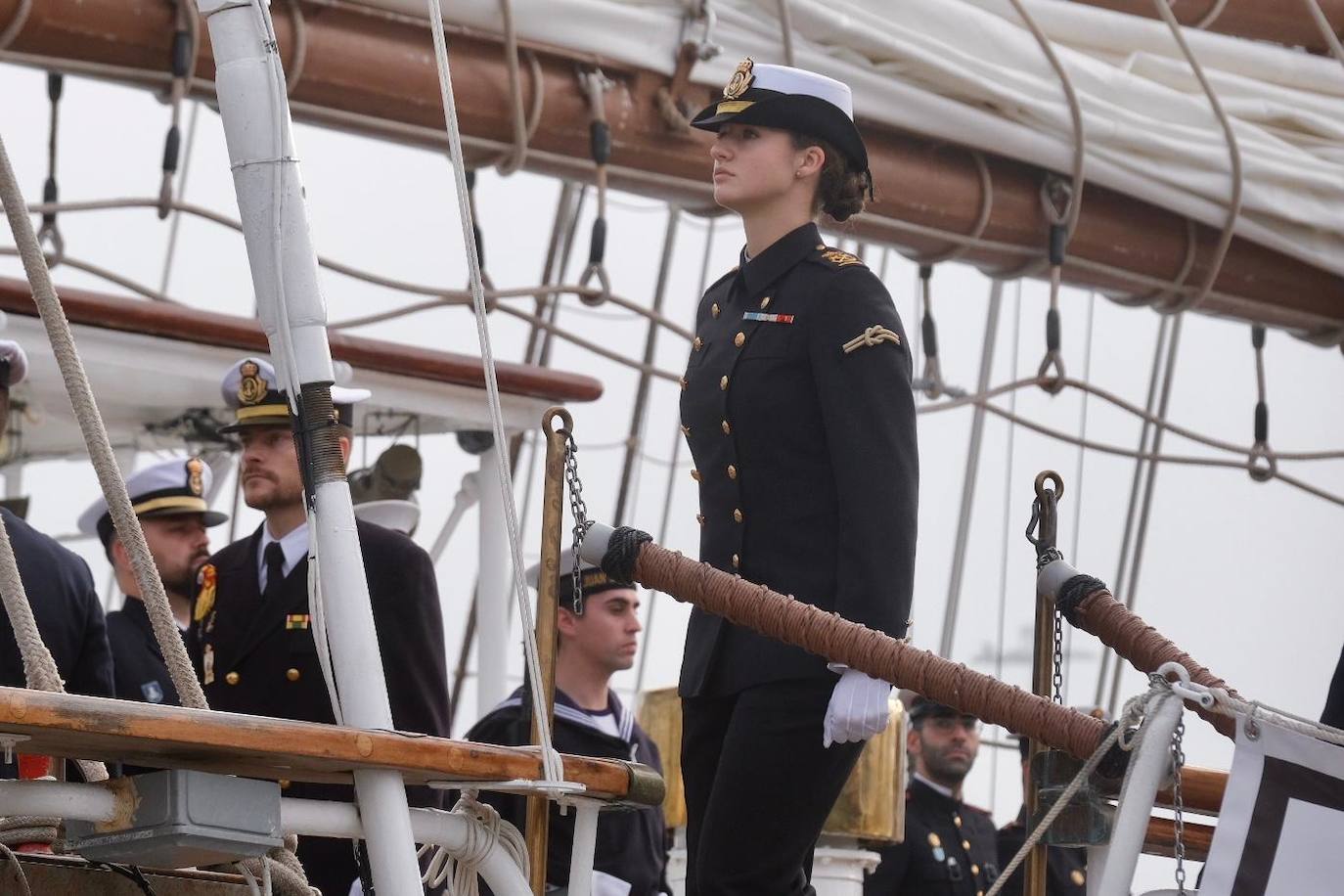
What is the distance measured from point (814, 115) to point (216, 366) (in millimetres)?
2372

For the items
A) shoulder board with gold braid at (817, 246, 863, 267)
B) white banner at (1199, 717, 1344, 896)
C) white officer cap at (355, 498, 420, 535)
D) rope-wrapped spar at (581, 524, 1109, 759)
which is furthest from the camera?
white officer cap at (355, 498, 420, 535)

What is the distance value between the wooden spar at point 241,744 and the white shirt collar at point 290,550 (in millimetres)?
1564

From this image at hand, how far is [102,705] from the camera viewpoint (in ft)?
5.53

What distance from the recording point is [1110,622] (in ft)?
8.01

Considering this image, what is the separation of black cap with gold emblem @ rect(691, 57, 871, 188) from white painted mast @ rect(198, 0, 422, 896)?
0.73m

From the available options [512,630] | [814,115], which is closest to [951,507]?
[512,630]

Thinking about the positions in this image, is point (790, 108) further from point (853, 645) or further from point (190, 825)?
point (190, 825)

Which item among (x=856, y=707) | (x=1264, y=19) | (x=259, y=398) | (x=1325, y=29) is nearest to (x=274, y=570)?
(x=259, y=398)

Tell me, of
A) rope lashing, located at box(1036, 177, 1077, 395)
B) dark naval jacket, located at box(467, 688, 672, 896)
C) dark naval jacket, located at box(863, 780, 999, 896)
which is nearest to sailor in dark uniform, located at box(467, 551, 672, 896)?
dark naval jacket, located at box(467, 688, 672, 896)

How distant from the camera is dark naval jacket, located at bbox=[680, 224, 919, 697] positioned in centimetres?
253

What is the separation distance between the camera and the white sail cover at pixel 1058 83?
4824 millimetres

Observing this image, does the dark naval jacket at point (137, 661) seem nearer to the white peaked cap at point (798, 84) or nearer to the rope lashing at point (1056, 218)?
the white peaked cap at point (798, 84)

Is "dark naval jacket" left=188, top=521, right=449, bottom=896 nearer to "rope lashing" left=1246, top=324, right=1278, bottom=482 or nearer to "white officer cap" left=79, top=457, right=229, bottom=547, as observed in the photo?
"white officer cap" left=79, top=457, right=229, bottom=547

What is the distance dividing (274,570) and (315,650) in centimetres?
16
